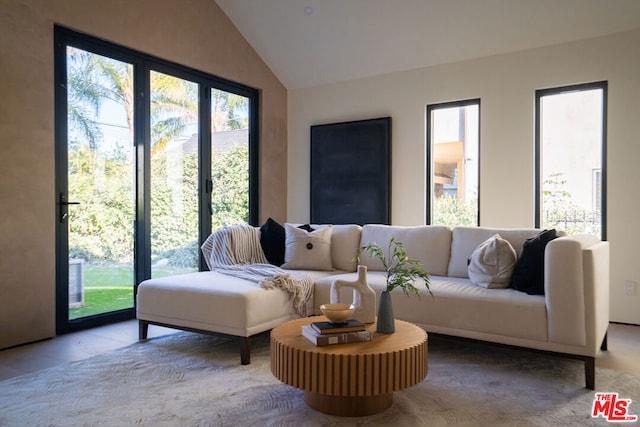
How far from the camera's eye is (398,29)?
15.1 ft

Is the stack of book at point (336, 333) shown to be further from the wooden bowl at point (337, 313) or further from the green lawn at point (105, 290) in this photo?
the green lawn at point (105, 290)

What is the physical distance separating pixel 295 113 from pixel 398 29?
1.77 metres

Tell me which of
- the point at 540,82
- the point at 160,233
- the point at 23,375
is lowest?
the point at 23,375

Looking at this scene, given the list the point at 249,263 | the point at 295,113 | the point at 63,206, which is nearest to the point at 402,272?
the point at 249,263

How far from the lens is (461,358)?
3.00 m

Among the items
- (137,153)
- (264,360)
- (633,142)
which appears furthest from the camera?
(137,153)

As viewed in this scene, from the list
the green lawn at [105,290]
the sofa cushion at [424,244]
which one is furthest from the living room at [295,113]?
the sofa cushion at [424,244]

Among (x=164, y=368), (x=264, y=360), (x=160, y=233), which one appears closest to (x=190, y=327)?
(x=164, y=368)

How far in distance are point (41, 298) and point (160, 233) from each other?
121cm

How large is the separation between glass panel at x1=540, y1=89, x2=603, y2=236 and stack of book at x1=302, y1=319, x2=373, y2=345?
9.56 ft

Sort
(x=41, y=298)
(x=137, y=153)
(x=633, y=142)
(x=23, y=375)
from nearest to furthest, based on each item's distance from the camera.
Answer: (x=23, y=375), (x=41, y=298), (x=633, y=142), (x=137, y=153)

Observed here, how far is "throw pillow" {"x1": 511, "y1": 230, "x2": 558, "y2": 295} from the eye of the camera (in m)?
2.84

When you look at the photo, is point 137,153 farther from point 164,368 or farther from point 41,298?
point 164,368

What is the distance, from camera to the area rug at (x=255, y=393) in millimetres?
2117
